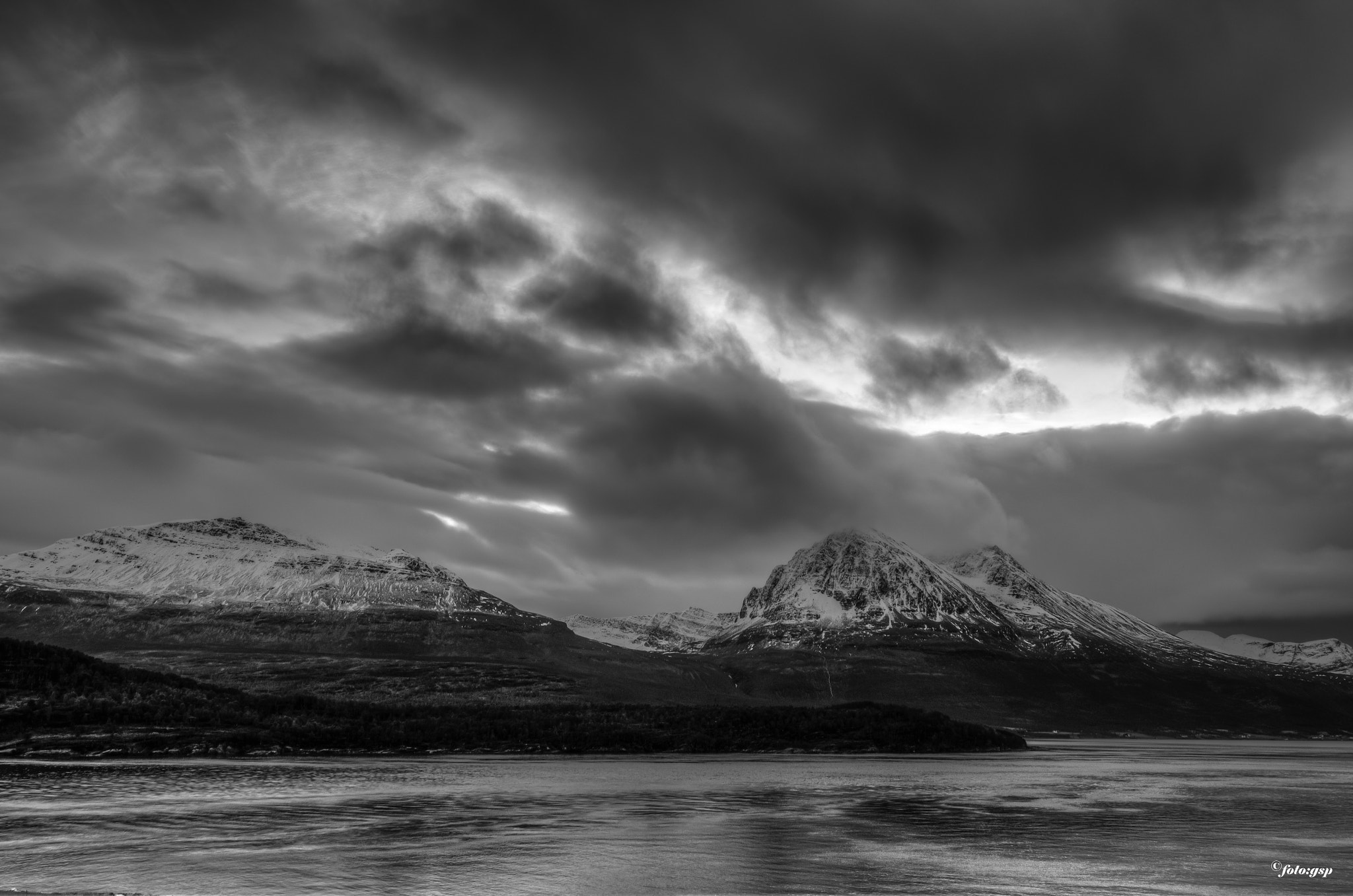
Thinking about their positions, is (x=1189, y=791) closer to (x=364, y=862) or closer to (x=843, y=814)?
(x=843, y=814)

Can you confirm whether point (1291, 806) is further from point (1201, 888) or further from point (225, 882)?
point (225, 882)

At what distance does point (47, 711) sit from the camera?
199 metres

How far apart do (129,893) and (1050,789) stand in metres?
105

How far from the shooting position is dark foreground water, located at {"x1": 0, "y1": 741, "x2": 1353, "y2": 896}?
49156 mm

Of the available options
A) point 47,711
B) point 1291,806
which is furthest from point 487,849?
point 47,711

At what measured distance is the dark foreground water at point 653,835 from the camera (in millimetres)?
49156

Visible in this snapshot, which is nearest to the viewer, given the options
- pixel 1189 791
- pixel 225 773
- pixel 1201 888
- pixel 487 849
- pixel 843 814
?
pixel 1201 888

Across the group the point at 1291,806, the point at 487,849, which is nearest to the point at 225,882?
the point at 487,849

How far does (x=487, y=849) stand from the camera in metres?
60.5

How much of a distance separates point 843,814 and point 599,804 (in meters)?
22.8

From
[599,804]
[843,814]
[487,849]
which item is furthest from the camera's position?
[599,804]

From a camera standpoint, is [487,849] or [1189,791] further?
[1189,791]

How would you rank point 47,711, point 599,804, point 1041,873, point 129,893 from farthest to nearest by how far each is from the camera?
point 47,711
point 599,804
point 1041,873
point 129,893

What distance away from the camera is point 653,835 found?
225 feet
